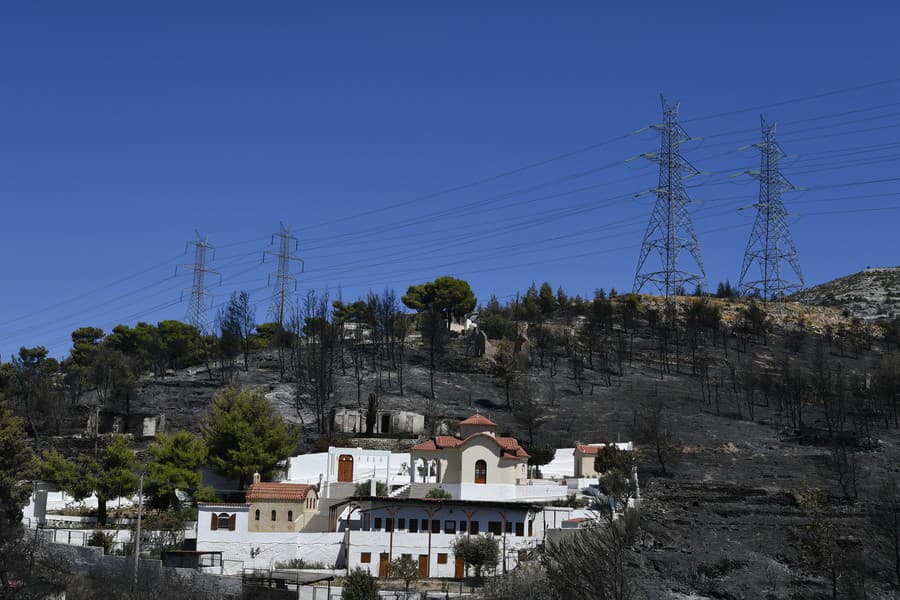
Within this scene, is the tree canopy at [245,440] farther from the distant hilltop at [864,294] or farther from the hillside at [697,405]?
the distant hilltop at [864,294]

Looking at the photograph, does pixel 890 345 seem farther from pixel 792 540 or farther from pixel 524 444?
pixel 792 540

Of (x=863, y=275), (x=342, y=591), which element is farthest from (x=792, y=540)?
(x=863, y=275)

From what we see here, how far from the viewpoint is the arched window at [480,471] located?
192 ft

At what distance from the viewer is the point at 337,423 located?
7988 cm

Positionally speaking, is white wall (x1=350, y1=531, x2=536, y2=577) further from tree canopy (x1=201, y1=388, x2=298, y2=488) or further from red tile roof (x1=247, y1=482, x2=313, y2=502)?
tree canopy (x1=201, y1=388, x2=298, y2=488)

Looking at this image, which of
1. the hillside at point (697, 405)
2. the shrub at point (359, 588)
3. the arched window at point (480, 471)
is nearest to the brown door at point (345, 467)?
the hillside at point (697, 405)

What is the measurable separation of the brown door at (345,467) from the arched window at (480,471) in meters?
8.23

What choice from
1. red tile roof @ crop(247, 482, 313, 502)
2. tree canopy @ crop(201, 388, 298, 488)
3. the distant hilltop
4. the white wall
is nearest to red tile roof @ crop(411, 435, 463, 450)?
tree canopy @ crop(201, 388, 298, 488)

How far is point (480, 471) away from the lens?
2313 inches

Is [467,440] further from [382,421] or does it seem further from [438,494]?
[382,421]

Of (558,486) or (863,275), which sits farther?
(863,275)

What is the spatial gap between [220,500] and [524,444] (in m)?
26.6

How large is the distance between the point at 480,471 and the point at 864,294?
133086 mm

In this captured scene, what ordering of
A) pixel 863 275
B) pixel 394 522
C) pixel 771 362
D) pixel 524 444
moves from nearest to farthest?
pixel 394 522 < pixel 524 444 < pixel 771 362 < pixel 863 275
